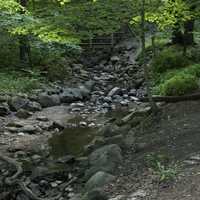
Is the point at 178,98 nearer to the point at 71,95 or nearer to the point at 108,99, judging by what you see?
the point at 108,99

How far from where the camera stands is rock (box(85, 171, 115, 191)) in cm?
721

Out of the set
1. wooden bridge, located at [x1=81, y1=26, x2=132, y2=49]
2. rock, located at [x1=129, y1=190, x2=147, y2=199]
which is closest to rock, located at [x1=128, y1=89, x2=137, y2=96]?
wooden bridge, located at [x1=81, y1=26, x2=132, y2=49]

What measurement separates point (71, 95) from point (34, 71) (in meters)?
2.64

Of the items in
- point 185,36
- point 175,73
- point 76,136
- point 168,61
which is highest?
point 185,36

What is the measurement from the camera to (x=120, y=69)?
22.5 metres

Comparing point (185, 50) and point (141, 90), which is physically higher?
point (185, 50)

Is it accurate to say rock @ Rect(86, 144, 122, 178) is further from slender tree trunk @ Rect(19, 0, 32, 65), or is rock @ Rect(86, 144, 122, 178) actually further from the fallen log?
slender tree trunk @ Rect(19, 0, 32, 65)

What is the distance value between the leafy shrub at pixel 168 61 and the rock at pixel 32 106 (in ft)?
14.3

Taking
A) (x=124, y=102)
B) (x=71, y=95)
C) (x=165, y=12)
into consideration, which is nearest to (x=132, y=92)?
(x=124, y=102)

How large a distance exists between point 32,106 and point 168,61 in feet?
16.4

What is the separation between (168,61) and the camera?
653 inches

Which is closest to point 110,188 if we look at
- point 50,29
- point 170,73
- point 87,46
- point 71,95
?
point 50,29

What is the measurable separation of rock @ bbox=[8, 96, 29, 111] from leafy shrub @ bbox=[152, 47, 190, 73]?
4761 millimetres

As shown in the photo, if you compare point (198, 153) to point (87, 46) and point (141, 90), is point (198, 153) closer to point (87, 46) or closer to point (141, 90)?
point (141, 90)
